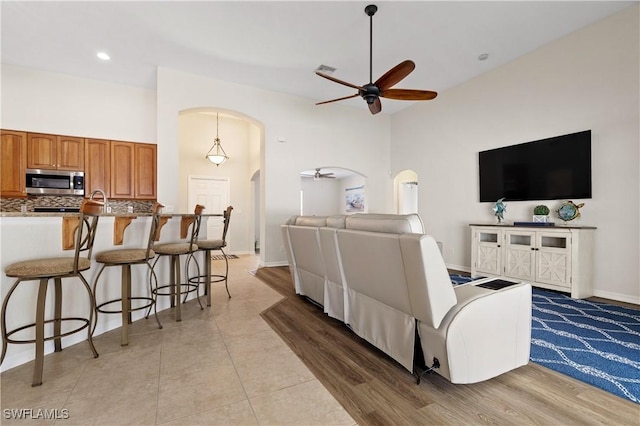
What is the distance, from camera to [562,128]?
13.7 ft

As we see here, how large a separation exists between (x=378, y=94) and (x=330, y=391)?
3336 millimetres

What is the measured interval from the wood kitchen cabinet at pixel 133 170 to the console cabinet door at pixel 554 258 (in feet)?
20.7

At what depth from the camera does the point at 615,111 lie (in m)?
3.65

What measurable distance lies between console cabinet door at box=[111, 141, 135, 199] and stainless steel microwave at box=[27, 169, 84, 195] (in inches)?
18.4

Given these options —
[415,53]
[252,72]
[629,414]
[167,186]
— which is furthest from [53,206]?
[629,414]

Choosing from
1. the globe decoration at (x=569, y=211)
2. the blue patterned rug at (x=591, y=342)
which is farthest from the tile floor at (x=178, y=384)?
the globe decoration at (x=569, y=211)

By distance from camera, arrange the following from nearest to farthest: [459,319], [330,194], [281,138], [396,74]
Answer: [459,319] → [396,74] → [281,138] → [330,194]

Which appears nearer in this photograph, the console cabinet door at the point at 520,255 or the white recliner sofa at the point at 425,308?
the white recliner sofa at the point at 425,308

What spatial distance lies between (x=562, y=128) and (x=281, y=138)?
184 inches

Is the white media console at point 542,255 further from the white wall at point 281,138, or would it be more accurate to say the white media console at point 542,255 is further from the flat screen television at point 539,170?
the white wall at point 281,138

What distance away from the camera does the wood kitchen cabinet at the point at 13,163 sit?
457 centimetres

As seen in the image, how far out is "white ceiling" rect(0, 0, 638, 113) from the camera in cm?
351

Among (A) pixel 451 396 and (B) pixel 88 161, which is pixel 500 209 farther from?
(B) pixel 88 161

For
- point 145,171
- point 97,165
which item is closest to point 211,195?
point 145,171
